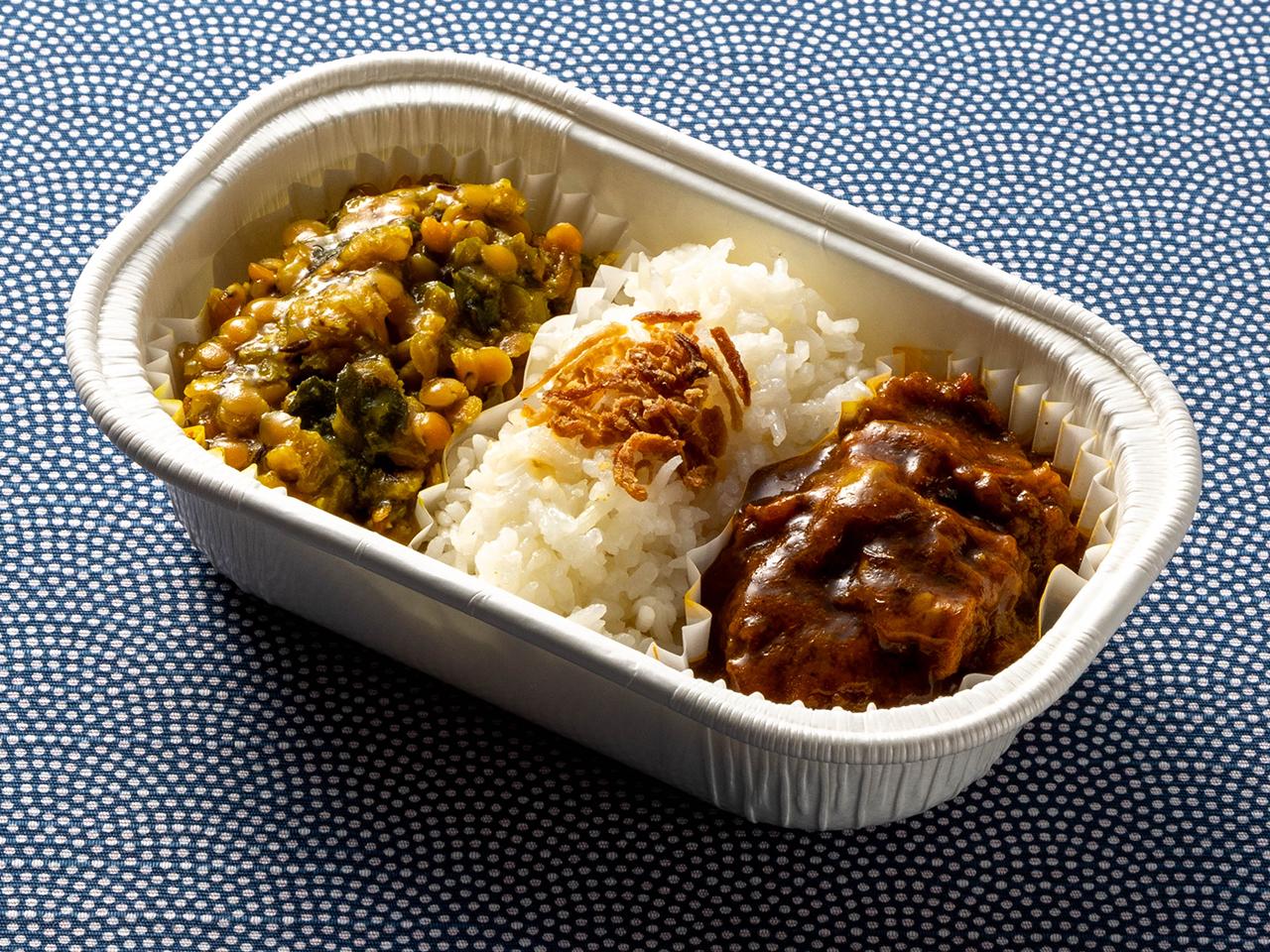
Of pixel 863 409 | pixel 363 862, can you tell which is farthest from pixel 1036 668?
pixel 363 862

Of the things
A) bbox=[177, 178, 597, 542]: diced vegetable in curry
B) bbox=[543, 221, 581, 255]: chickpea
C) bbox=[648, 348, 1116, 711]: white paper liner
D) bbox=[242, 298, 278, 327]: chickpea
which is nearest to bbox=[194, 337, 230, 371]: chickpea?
bbox=[177, 178, 597, 542]: diced vegetable in curry

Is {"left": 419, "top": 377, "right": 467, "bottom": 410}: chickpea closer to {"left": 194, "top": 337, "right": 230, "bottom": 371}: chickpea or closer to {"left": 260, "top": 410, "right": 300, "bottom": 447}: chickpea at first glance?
{"left": 260, "top": 410, "right": 300, "bottom": 447}: chickpea

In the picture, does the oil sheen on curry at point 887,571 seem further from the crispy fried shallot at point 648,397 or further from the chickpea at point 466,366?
the chickpea at point 466,366

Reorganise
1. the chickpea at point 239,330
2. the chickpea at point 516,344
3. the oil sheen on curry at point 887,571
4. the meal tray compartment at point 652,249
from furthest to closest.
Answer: the chickpea at point 516,344, the chickpea at point 239,330, the oil sheen on curry at point 887,571, the meal tray compartment at point 652,249

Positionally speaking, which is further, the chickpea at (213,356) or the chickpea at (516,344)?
the chickpea at (516,344)

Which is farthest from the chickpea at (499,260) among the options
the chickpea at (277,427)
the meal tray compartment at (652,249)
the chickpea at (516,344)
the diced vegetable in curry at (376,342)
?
the chickpea at (277,427)

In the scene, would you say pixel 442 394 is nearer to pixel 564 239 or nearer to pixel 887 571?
pixel 564 239
